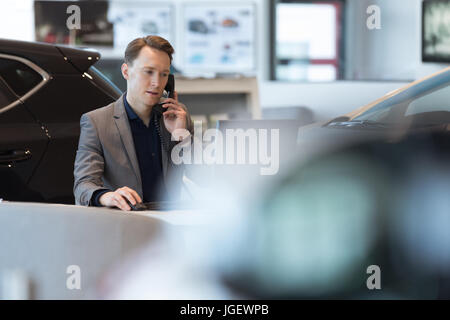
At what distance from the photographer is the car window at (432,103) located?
127 cm

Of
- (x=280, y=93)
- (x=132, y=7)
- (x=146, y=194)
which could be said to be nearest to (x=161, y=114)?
(x=146, y=194)

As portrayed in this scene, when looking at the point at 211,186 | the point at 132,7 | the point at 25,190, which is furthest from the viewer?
the point at 132,7

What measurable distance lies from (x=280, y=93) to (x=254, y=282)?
5808mm

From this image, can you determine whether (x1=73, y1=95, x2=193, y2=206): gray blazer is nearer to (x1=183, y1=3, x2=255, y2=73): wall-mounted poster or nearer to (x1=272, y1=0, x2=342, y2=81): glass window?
(x1=272, y1=0, x2=342, y2=81): glass window

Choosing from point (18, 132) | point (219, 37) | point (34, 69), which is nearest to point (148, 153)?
point (18, 132)

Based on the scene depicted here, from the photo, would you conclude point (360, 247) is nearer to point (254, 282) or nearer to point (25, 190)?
point (254, 282)

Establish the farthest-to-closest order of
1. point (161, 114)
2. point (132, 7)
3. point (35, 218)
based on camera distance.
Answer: point (132, 7)
point (161, 114)
point (35, 218)

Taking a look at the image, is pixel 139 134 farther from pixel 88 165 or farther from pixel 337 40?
pixel 337 40

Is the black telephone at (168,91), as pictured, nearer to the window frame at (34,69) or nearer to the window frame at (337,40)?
the window frame at (34,69)

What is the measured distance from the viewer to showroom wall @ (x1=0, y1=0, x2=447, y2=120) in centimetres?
484

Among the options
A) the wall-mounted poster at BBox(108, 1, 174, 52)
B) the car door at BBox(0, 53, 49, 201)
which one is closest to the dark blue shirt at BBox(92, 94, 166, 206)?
the car door at BBox(0, 53, 49, 201)

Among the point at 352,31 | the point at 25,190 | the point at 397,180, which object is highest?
the point at 352,31

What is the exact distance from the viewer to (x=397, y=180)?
0.89 m

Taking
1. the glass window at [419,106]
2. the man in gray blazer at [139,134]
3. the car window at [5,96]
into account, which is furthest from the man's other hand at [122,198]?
the car window at [5,96]
